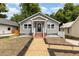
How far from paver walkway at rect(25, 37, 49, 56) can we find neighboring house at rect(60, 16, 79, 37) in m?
0.97

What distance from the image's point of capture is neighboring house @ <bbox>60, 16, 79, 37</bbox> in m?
7.58

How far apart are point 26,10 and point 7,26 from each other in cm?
110

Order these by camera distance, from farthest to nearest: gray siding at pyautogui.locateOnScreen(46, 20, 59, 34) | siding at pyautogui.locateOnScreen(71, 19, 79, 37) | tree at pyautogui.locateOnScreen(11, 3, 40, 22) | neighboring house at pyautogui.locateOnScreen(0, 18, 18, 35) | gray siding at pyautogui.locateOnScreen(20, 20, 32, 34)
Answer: gray siding at pyautogui.locateOnScreen(20, 20, 32, 34) < gray siding at pyautogui.locateOnScreen(46, 20, 59, 34) < neighboring house at pyautogui.locateOnScreen(0, 18, 18, 35) < siding at pyautogui.locateOnScreen(71, 19, 79, 37) < tree at pyautogui.locateOnScreen(11, 3, 40, 22)

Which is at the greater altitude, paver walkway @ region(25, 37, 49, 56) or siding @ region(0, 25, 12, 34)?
siding @ region(0, 25, 12, 34)

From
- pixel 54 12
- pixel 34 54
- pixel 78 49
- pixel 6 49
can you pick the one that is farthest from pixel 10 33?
pixel 78 49

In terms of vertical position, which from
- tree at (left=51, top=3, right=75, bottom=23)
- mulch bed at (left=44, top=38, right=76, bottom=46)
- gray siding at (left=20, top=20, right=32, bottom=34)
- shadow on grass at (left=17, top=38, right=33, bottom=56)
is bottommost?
shadow on grass at (left=17, top=38, right=33, bottom=56)

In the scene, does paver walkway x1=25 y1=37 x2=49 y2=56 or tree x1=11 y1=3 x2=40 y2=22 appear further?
paver walkway x1=25 y1=37 x2=49 y2=56

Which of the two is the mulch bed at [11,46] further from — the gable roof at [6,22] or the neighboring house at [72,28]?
the neighboring house at [72,28]

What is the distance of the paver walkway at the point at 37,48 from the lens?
7437 millimetres

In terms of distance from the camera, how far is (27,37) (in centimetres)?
811

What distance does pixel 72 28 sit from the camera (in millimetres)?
7820

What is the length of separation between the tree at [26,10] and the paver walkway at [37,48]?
3.44ft

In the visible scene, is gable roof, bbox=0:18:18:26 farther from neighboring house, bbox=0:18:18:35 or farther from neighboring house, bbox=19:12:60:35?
neighboring house, bbox=19:12:60:35

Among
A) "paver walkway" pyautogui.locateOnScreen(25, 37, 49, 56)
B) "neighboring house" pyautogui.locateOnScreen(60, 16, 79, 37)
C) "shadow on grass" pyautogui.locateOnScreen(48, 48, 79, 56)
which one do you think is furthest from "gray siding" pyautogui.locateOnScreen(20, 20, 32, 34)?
"neighboring house" pyautogui.locateOnScreen(60, 16, 79, 37)
